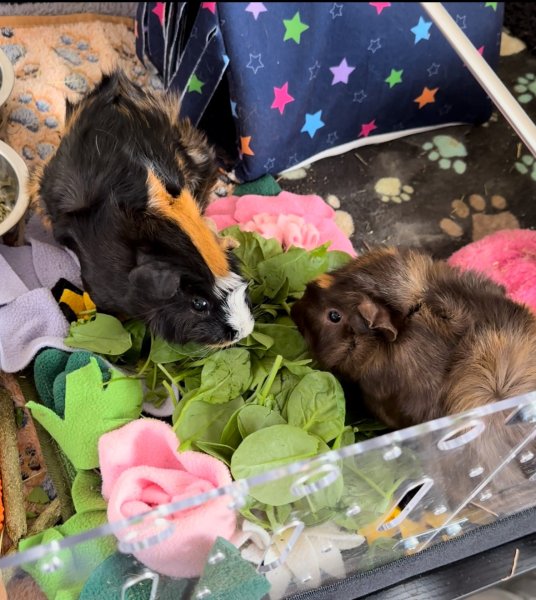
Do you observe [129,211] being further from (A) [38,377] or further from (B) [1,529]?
(B) [1,529]

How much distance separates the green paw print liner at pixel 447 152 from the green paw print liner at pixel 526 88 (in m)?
0.24

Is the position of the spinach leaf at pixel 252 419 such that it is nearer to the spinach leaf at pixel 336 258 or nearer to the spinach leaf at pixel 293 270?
the spinach leaf at pixel 293 270

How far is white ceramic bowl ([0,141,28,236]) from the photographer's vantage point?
149cm

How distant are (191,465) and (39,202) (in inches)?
27.9

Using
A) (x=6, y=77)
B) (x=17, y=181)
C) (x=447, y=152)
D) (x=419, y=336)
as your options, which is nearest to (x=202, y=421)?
(x=419, y=336)

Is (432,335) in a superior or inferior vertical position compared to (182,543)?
superior

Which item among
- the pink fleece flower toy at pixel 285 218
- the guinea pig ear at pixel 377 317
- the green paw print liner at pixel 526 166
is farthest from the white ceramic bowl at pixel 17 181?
the green paw print liner at pixel 526 166

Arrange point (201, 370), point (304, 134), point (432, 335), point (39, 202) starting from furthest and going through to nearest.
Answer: point (304, 134), point (39, 202), point (201, 370), point (432, 335)

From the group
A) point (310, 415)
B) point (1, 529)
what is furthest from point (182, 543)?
point (1, 529)

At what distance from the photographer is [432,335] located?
115cm

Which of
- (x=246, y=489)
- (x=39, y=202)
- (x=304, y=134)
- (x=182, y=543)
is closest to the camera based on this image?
(x=246, y=489)

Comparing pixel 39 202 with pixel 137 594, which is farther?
pixel 39 202

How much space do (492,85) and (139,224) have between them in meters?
0.70

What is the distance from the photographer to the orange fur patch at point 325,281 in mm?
1257
